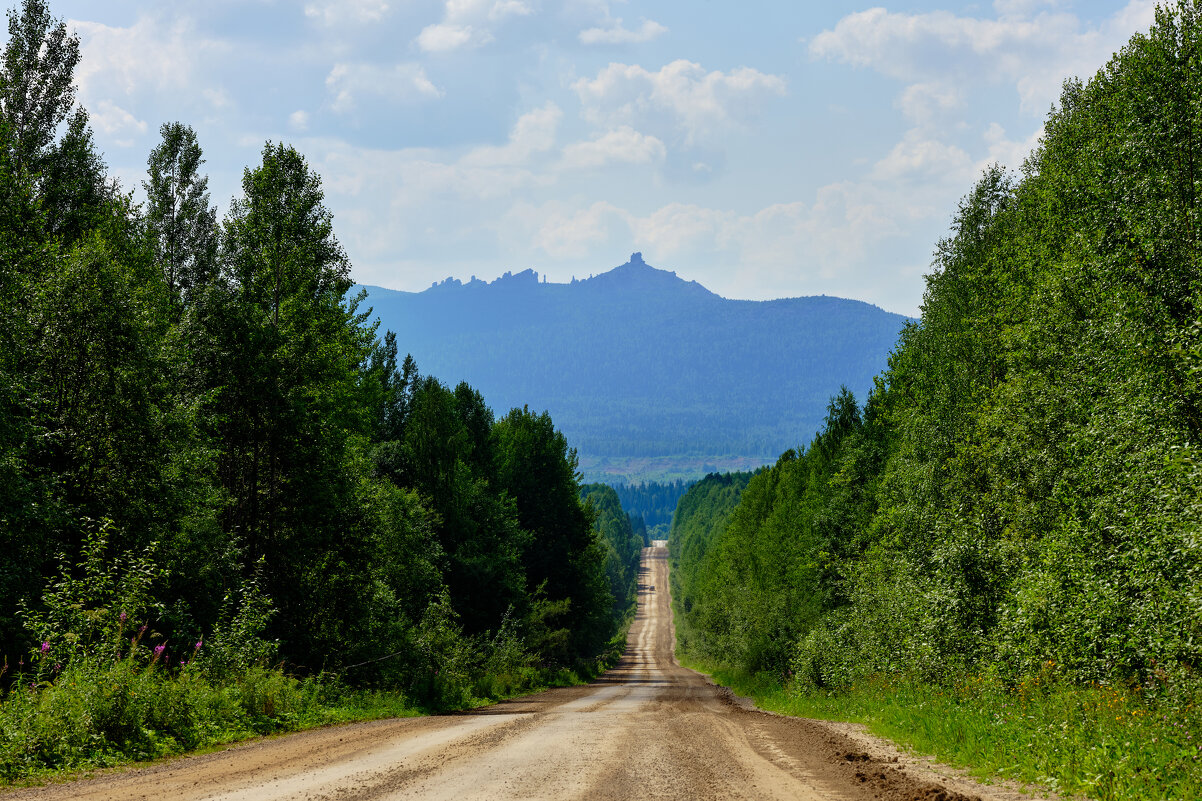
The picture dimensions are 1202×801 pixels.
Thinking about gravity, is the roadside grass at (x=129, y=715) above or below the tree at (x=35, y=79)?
below

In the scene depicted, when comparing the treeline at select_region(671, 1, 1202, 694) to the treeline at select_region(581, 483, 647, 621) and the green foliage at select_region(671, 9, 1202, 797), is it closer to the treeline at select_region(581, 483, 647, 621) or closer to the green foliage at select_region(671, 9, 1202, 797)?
the green foliage at select_region(671, 9, 1202, 797)

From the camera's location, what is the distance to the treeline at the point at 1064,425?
46.0ft

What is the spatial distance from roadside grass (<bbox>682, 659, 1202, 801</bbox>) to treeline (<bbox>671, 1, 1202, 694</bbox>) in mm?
1000

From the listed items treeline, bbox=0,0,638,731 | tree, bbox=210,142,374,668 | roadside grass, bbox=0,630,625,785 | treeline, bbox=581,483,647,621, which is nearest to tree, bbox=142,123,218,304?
treeline, bbox=0,0,638,731

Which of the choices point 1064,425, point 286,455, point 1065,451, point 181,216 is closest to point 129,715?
point 286,455

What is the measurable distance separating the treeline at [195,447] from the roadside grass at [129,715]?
0.62m

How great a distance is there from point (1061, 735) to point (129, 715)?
14206 mm

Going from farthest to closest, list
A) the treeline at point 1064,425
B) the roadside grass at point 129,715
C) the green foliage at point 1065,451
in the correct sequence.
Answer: the treeline at point 1064,425 < the green foliage at point 1065,451 < the roadside grass at point 129,715

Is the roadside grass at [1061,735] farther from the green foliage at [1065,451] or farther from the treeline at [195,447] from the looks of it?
the treeline at [195,447]

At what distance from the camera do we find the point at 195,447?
21828mm

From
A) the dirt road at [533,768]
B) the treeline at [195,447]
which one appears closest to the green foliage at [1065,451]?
the dirt road at [533,768]

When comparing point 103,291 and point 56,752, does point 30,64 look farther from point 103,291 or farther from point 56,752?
point 56,752

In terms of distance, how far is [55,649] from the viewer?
13.2 meters

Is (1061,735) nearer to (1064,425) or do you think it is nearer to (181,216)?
(1064,425)
